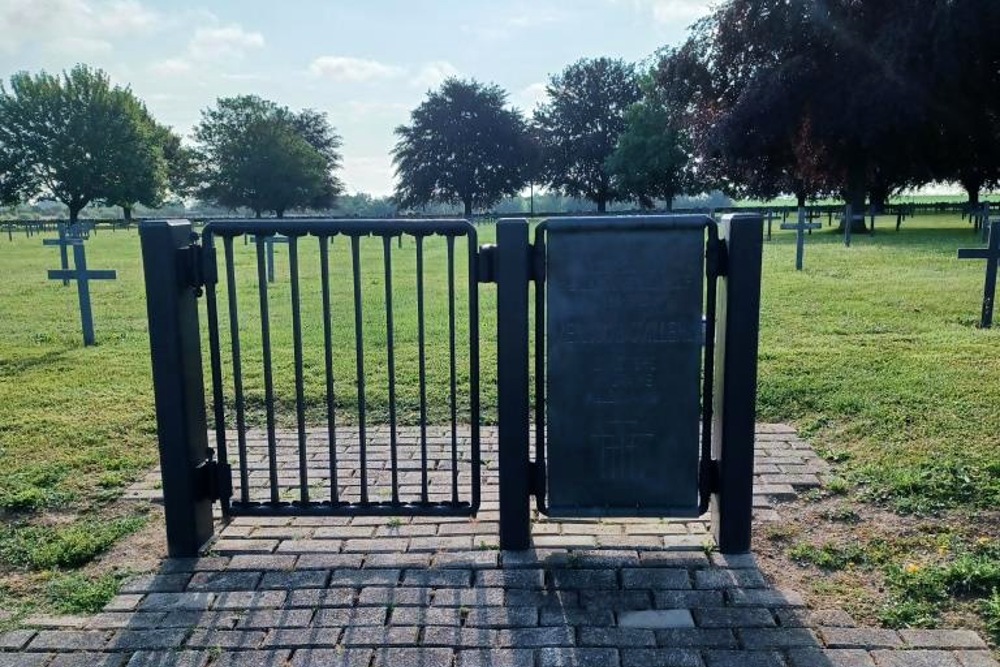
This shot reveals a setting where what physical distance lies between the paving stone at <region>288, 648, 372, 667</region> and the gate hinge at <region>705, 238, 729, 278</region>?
1.89m

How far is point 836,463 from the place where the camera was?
14.7 ft

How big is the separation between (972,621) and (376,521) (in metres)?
2.44

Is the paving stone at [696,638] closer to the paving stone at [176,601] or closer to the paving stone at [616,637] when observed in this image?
the paving stone at [616,637]

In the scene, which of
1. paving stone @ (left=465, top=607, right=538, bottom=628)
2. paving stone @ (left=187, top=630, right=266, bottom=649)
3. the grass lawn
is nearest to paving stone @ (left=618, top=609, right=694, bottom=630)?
paving stone @ (left=465, top=607, right=538, bottom=628)

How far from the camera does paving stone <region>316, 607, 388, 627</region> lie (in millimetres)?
2834

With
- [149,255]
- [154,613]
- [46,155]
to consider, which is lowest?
[154,613]

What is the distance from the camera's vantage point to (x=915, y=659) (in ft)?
8.39

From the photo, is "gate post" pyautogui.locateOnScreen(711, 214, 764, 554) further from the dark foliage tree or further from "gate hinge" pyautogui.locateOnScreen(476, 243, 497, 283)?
the dark foliage tree

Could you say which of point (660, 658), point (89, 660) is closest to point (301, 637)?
point (89, 660)

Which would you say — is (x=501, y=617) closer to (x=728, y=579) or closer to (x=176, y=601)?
(x=728, y=579)

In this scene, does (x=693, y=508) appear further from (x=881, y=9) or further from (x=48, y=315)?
(x=881, y=9)

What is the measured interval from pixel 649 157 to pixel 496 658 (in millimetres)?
61531

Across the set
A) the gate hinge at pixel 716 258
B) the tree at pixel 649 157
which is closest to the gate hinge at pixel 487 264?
the gate hinge at pixel 716 258

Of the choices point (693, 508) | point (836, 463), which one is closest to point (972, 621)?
point (693, 508)
